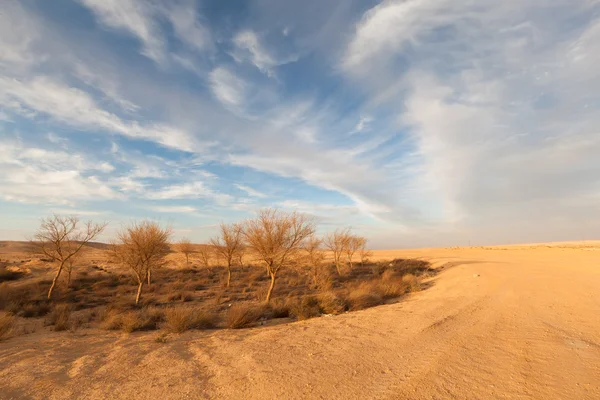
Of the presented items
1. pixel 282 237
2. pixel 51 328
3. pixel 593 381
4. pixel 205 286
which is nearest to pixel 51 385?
pixel 51 328

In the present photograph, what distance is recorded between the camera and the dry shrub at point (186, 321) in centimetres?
985

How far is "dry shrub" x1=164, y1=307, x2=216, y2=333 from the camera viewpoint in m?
9.85

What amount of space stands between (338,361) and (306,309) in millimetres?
6094

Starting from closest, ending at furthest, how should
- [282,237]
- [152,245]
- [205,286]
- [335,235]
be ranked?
1. [282,237]
2. [152,245]
3. [205,286]
4. [335,235]

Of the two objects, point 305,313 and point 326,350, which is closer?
point 326,350

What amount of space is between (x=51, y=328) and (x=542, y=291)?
20814 mm

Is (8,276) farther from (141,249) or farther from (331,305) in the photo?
(331,305)

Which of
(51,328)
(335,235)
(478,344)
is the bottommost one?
(51,328)

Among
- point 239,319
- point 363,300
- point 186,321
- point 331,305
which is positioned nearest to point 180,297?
point 186,321

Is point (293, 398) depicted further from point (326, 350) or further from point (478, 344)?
point (478, 344)

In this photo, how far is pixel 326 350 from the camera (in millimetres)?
6969

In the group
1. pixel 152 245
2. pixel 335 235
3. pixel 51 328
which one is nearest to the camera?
pixel 51 328

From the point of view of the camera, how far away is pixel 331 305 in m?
12.9

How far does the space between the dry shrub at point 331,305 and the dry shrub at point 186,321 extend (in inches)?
178
